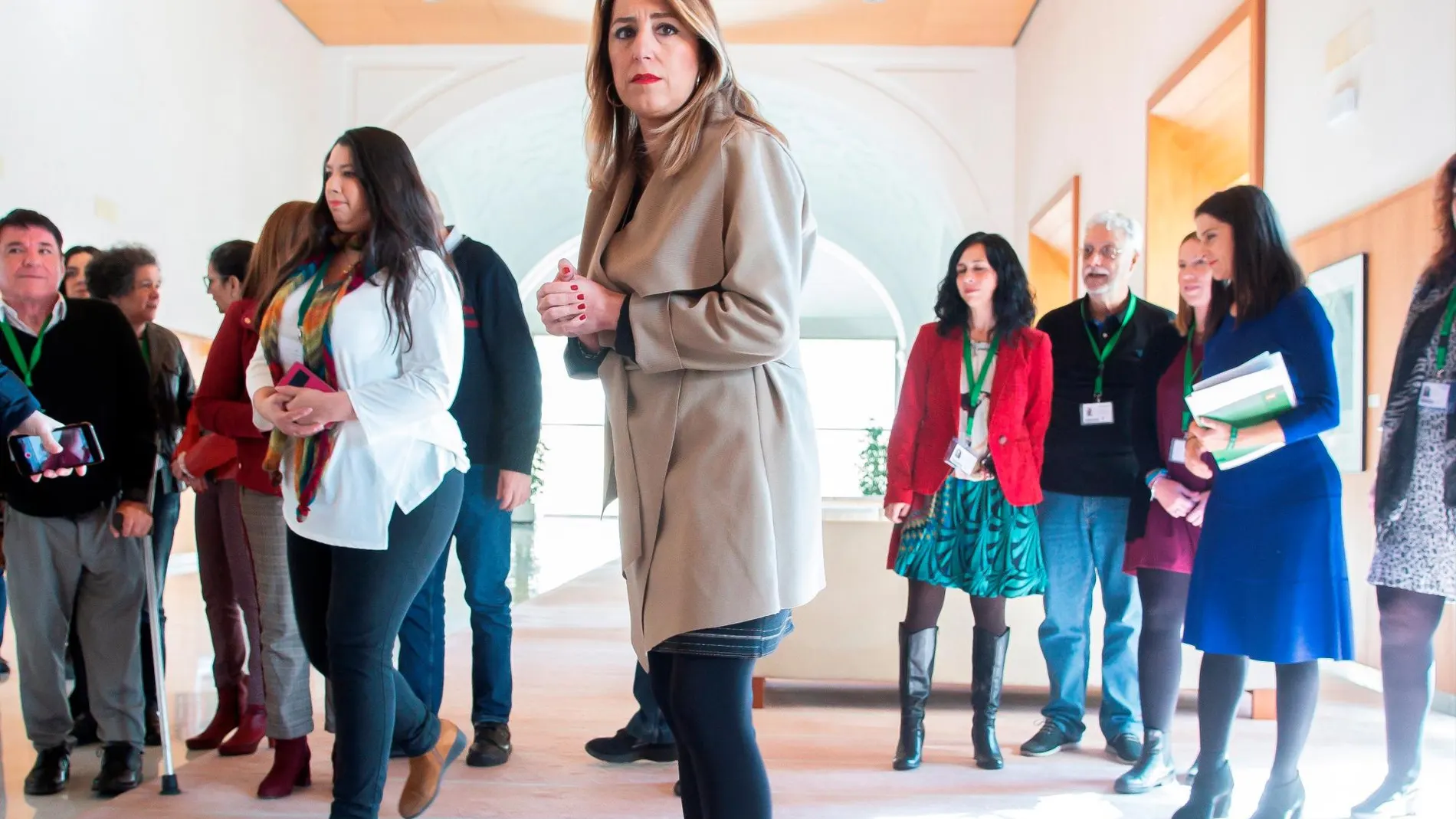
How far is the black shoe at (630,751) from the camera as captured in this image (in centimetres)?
330

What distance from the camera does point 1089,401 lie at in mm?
3646

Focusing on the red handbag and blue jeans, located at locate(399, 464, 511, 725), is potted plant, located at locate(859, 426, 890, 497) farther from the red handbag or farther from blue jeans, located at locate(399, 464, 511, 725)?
the red handbag

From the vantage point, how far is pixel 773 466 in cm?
144

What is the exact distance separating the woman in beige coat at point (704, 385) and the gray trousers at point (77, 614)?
2.09m

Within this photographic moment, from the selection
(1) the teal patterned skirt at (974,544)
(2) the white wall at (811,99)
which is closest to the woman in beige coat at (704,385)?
(1) the teal patterned skirt at (974,544)

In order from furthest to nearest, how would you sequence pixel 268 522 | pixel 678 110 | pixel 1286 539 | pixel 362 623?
pixel 268 522 < pixel 1286 539 < pixel 362 623 < pixel 678 110

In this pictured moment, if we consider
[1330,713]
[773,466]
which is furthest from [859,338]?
[773,466]

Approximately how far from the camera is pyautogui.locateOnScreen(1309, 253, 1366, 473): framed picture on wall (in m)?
4.72

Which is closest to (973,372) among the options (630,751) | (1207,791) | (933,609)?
(933,609)

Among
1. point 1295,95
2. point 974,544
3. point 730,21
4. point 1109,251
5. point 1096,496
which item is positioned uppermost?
point 730,21

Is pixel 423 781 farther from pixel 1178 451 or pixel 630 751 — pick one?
pixel 1178 451

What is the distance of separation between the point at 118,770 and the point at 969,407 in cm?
241

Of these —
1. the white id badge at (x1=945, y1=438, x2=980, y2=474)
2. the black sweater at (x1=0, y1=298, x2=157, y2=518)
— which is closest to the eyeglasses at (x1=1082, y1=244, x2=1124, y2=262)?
the white id badge at (x1=945, y1=438, x2=980, y2=474)

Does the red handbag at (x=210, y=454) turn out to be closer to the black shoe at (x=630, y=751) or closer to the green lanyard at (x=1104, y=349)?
the black shoe at (x=630, y=751)
